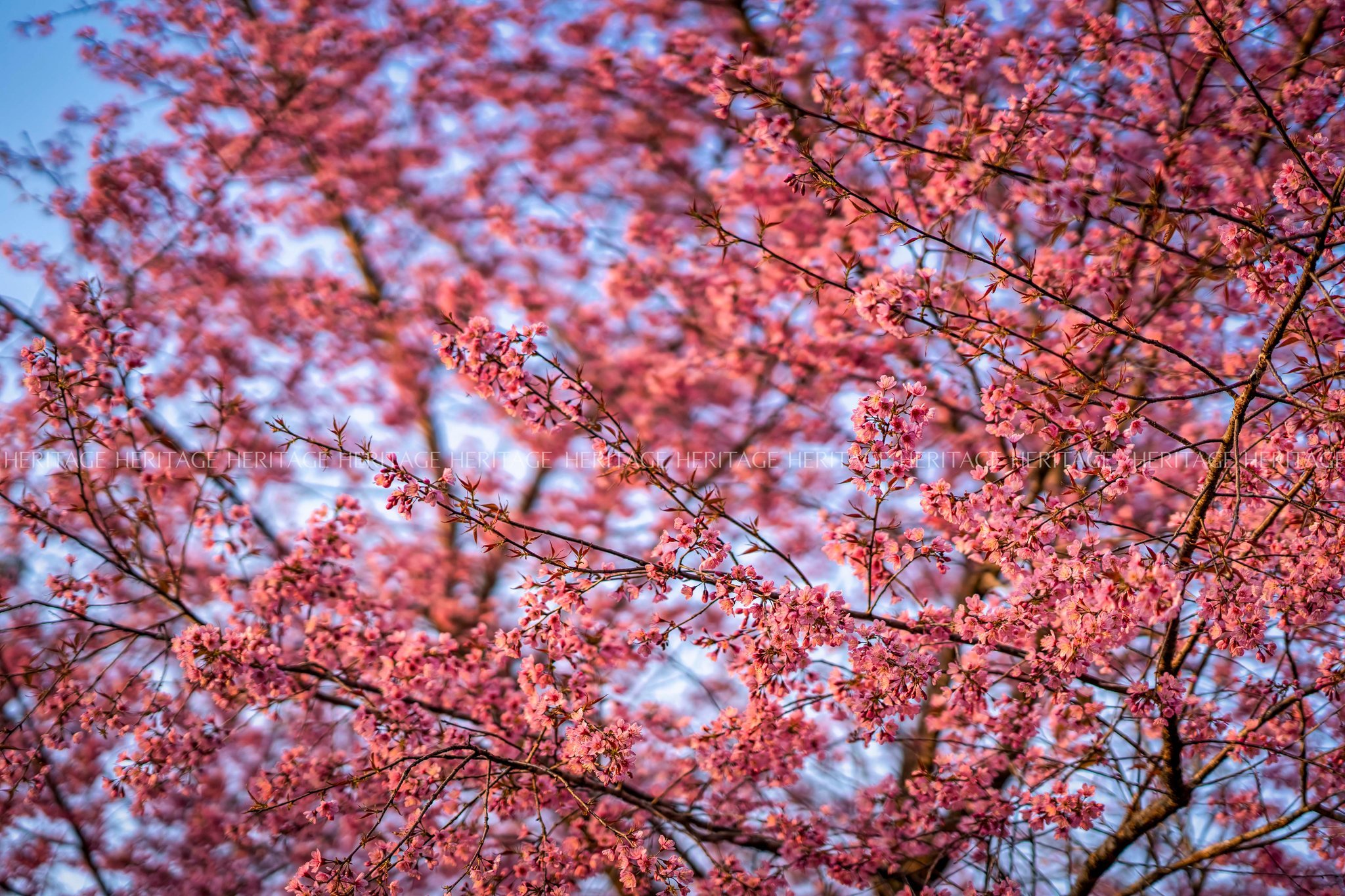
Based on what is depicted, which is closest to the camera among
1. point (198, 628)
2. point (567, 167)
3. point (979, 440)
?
point (198, 628)

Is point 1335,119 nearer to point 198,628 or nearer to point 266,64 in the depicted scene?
point 198,628

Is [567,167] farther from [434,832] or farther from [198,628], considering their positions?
[434,832]

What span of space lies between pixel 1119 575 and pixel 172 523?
9.46 m

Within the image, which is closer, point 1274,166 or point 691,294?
point 1274,166

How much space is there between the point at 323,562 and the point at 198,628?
895mm

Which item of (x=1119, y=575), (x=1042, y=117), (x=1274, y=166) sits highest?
(x=1274, y=166)

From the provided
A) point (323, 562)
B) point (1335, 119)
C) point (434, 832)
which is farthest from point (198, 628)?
point (1335, 119)

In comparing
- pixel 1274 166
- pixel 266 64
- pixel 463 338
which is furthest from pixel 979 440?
pixel 266 64

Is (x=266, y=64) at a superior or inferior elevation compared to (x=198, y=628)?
superior

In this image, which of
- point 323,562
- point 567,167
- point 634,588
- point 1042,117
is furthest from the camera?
point 567,167

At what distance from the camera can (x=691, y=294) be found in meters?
7.45

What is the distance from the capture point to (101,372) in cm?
425

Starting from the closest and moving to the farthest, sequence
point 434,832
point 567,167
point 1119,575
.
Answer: point 1119,575 → point 434,832 → point 567,167

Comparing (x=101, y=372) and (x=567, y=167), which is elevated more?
(x=567, y=167)
